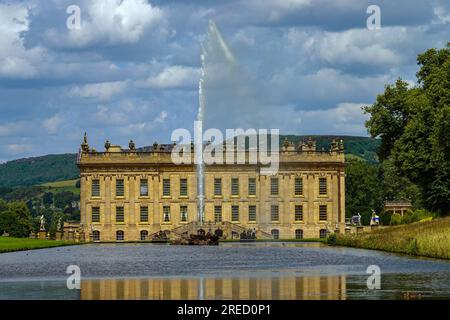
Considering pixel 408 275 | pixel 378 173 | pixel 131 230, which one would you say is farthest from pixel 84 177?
pixel 408 275

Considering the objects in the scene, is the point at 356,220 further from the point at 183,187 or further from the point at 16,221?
the point at 16,221

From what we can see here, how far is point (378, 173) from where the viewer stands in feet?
468

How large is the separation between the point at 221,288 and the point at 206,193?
8185 centimetres

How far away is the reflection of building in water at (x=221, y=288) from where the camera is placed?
1102 inches

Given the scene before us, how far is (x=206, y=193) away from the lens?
11219cm

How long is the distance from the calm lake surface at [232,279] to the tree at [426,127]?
24.9m

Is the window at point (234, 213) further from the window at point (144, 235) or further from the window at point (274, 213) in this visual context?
the window at point (144, 235)

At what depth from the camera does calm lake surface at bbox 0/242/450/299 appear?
28.6 meters

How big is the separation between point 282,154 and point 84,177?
64.1 ft

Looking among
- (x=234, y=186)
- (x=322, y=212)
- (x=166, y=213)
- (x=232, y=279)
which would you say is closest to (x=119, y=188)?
(x=166, y=213)

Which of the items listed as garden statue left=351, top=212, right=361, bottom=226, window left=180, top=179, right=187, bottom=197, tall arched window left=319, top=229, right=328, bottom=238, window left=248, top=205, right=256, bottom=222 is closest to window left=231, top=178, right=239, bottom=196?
window left=248, top=205, right=256, bottom=222

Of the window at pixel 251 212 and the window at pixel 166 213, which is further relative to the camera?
the window at pixel 166 213

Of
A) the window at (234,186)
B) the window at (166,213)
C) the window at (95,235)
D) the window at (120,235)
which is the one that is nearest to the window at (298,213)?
the window at (234,186)

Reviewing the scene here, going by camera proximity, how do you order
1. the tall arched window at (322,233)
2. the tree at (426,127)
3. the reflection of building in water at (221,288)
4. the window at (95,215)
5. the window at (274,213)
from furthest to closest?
the window at (95,215) < the window at (274,213) < the tall arched window at (322,233) < the tree at (426,127) < the reflection of building in water at (221,288)
